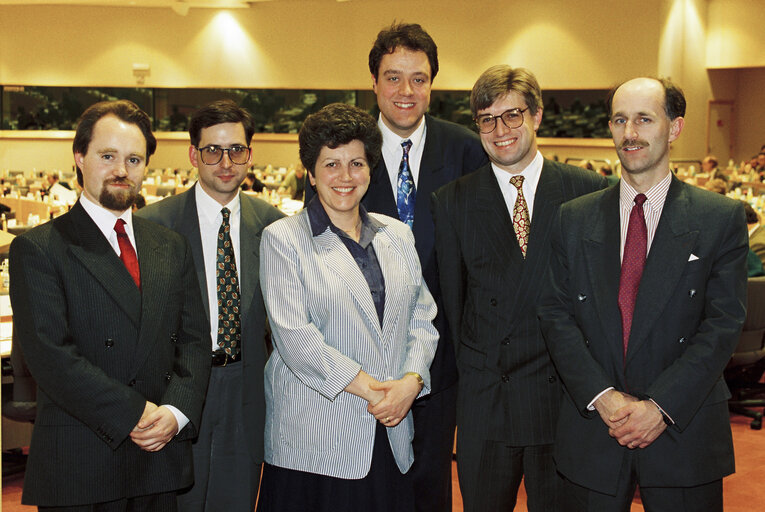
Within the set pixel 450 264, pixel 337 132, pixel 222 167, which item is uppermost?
pixel 337 132

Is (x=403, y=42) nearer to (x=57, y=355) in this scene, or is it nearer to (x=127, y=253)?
(x=127, y=253)

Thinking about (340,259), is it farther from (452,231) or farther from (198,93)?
(198,93)

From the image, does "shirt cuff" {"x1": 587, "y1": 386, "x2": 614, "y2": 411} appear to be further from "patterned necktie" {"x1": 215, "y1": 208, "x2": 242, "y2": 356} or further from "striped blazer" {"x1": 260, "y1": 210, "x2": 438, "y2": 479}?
"patterned necktie" {"x1": 215, "y1": 208, "x2": 242, "y2": 356}

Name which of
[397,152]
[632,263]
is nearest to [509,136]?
[397,152]

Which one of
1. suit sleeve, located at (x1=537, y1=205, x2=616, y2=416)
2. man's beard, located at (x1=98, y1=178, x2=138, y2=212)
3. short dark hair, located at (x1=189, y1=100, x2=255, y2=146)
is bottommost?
suit sleeve, located at (x1=537, y1=205, x2=616, y2=416)

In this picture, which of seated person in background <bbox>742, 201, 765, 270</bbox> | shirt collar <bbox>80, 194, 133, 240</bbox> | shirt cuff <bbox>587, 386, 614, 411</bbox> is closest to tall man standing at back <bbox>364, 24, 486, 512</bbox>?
shirt cuff <bbox>587, 386, 614, 411</bbox>

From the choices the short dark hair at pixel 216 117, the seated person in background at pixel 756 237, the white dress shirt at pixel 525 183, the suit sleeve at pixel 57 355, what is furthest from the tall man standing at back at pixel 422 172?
the seated person in background at pixel 756 237

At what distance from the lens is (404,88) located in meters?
3.41

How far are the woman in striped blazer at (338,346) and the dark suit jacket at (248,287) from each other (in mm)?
119

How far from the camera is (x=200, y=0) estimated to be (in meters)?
18.1

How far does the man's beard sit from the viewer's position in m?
2.64

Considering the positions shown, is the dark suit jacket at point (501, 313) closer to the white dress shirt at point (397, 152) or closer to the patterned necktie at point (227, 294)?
the white dress shirt at point (397, 152)

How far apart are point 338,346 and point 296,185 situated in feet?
33.8

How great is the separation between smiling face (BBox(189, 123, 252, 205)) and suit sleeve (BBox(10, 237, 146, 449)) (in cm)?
81
